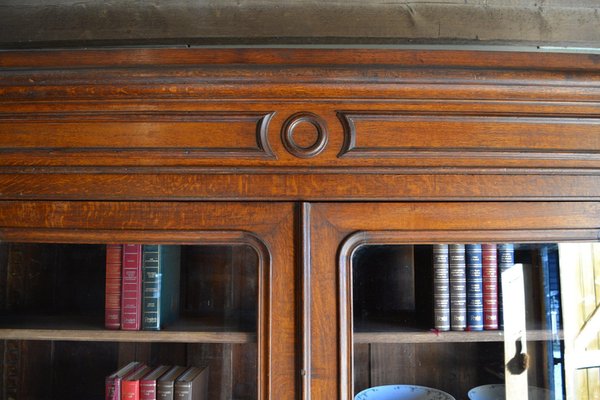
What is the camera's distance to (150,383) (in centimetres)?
69

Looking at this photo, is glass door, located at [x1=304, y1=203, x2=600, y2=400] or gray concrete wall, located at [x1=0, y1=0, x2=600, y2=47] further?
gray concrete wall, located at [x1=0, y1=0, x2=600, y2=47]

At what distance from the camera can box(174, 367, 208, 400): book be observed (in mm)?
680

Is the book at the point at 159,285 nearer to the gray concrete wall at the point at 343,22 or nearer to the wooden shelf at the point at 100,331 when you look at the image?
the wooden shelf at the point at 100,331

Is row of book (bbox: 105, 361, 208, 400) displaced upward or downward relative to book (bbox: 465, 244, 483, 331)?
downward

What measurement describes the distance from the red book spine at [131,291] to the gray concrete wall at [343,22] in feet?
1.88

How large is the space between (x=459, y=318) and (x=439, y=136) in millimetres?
262

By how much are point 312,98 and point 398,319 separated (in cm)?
33

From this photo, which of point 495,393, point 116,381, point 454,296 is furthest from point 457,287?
point 116,381

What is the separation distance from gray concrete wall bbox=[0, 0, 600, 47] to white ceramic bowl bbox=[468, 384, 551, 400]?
2.35ft

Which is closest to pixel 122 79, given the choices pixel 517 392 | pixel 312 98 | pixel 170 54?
pixel 170 54

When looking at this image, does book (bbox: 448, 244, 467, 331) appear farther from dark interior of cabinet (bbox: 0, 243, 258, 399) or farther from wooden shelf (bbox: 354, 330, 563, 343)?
dark interior of cabinet (bbox: 0, 243, 258, 399)

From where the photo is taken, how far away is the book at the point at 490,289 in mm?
676

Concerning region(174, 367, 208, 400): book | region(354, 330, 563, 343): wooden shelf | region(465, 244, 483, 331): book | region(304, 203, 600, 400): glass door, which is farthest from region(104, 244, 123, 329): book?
region(465, 244, 483, 331): book

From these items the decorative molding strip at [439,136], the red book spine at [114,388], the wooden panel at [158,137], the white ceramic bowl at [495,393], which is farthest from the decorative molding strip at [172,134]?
the white ceramic bowl at [495,393]
